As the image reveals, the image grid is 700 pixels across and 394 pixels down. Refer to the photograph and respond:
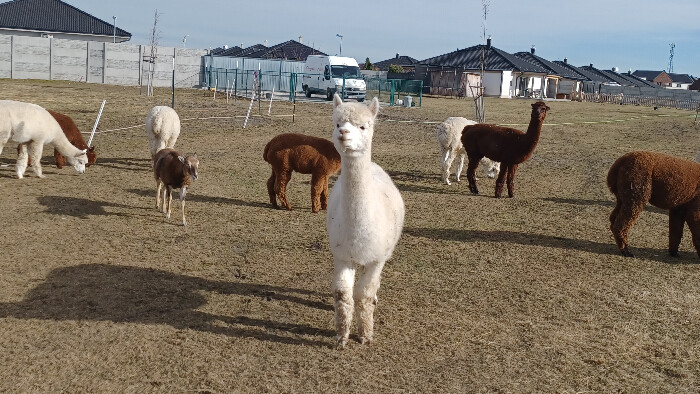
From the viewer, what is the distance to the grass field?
4.82 m

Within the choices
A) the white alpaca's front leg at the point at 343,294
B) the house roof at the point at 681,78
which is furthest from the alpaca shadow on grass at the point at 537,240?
the house roof at the point at 681,78

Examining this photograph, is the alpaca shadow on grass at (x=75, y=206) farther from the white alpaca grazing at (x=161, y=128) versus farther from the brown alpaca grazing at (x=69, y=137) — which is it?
the brown alpaca grazing at (x=69, y=137)

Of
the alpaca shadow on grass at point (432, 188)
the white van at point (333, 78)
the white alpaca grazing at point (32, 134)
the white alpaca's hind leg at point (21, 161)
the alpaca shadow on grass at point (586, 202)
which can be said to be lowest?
the alpaca shadow on grass at point (586, 202)

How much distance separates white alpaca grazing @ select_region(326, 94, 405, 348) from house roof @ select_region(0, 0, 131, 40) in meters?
57.8

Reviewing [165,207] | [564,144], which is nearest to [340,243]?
[165,207]

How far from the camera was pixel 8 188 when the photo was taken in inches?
408

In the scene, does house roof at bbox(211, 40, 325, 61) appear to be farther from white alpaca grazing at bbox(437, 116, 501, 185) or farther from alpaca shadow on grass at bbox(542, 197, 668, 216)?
alpaca shadow on grass at bbox(542, 197, 668, 216)

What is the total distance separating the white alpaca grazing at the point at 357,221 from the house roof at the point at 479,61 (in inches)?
2092

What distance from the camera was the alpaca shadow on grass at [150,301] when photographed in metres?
5.54

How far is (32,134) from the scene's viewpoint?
35.9 feet

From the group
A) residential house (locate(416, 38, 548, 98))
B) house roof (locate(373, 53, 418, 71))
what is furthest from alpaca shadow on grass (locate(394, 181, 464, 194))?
house roof (locate(373, 53, 418, 71))

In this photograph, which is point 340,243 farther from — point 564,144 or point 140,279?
point 564,144

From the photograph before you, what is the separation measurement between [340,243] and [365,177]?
59cm

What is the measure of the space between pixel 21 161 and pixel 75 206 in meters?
2.42
